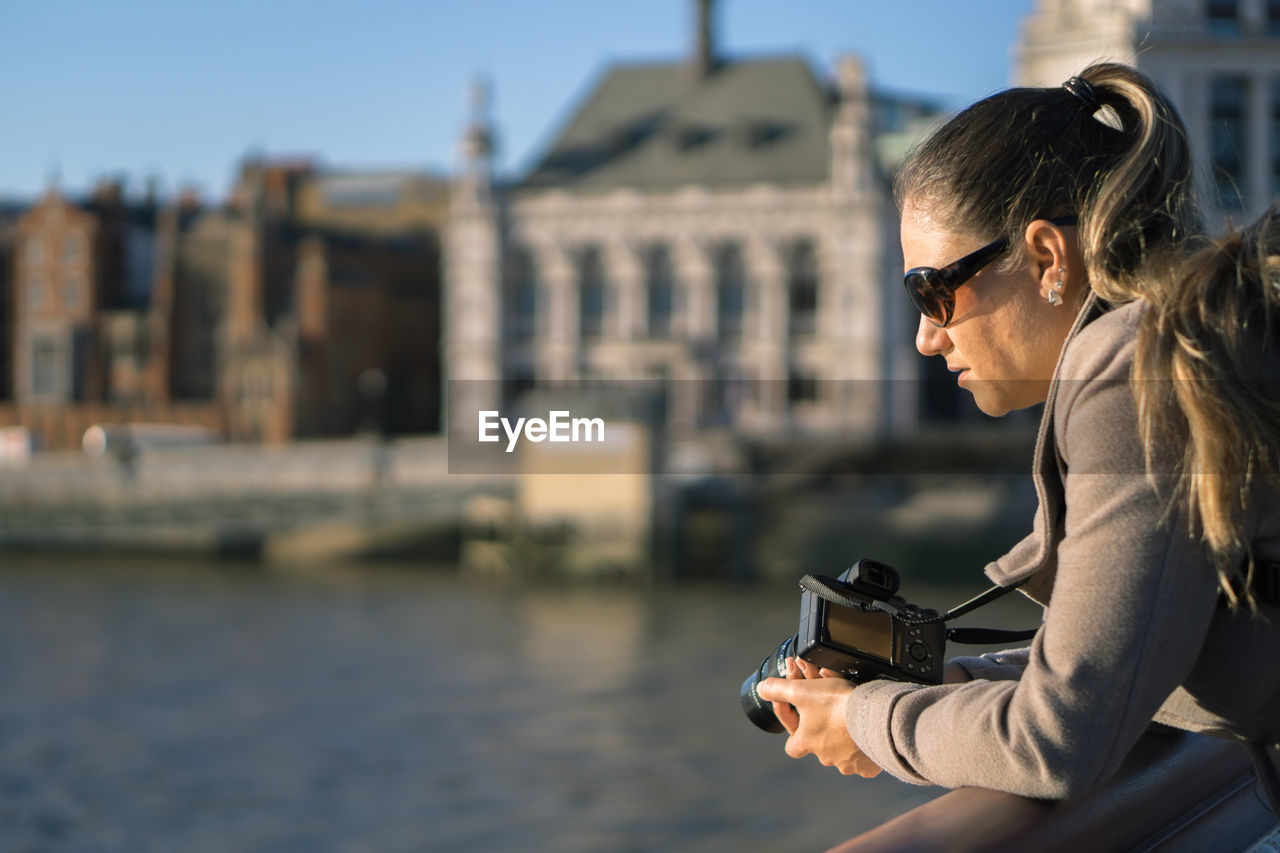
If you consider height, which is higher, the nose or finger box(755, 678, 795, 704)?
the nose

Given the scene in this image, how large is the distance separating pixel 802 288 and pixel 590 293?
5.06 metres

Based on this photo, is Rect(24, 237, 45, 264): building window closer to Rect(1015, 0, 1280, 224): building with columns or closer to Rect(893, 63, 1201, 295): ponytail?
Rect(1015, 0, 1280, 224): building with columns

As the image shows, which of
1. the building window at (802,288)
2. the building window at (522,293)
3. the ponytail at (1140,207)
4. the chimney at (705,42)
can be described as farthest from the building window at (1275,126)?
the chimney at (705,42)

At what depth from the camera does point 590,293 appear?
37.1m

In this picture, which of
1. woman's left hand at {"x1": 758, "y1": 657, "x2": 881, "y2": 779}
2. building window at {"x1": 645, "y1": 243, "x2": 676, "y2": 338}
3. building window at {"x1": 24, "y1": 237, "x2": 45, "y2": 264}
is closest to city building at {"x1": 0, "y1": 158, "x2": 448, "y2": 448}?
building window at {"x1": 24, "y1": 237, "x2": 45, "y2": 264}

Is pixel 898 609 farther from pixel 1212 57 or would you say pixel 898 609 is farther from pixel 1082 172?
pixel 1212 57

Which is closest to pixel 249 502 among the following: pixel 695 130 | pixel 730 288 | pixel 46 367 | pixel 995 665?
pixel 730 288

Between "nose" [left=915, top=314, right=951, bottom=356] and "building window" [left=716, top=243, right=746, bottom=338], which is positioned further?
"building window" [left=716, top=243, right=746, bottom=338]

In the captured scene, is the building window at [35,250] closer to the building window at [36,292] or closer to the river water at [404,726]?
the building window at [36,292]

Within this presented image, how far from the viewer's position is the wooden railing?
1.09 meters

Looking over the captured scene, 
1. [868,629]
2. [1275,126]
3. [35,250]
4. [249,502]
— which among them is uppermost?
[35,250]

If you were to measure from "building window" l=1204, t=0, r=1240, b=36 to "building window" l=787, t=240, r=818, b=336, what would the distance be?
78.9ft

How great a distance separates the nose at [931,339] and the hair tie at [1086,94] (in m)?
0.22

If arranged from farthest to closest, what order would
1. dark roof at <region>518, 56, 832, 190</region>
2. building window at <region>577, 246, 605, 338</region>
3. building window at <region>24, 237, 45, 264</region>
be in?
building window at <region>24, 237, 45, 264</region> → building window at <region>577, 246, 605, 338</region> → dark roof at <region>518, 56, 832, 190</region>
